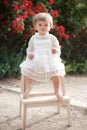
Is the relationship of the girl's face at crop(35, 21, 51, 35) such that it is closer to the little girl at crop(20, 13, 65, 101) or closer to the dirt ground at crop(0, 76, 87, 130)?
the little girl at crop(20, 13, 65, 101)

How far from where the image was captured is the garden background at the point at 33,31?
8.85m

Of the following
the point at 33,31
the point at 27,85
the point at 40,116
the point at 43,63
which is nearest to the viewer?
the point at 43,63

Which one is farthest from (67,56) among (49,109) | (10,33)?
(49,109)

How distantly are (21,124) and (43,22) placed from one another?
1.50 m

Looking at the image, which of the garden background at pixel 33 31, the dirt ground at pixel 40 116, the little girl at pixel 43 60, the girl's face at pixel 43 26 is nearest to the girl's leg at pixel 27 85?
the little girl at pixel 43 60

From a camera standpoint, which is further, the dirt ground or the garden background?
the garden background

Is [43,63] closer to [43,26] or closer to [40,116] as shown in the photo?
[43,26]

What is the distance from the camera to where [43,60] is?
524cm

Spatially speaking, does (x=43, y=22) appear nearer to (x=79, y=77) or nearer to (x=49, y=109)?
(x=49, y=109)

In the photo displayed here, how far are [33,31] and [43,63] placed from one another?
13.3 ft

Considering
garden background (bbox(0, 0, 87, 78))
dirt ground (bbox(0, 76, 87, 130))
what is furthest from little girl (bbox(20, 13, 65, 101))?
garden background (bbox(0, 0, 87, 78))

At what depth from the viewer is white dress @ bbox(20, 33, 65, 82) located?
206 inches

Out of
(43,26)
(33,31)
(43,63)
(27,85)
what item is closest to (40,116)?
(27,85)

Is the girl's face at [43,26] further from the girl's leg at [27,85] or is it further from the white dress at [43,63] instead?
the girl's leg at [27,85]
